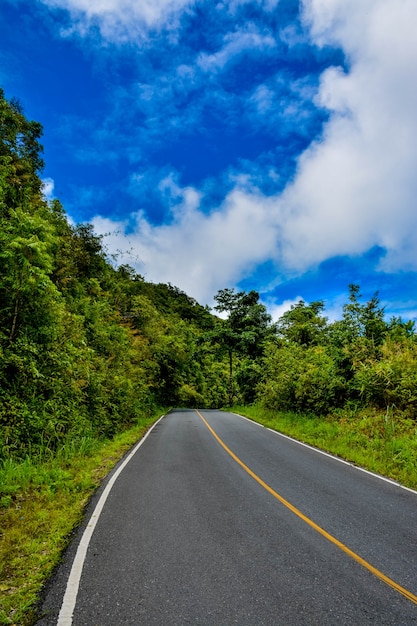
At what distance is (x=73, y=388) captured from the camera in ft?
34.5

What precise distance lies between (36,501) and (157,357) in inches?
1085

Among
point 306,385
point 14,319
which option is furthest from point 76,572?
point 306,385

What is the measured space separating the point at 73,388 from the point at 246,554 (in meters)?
7.80

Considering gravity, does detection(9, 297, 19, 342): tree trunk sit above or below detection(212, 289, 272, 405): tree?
below

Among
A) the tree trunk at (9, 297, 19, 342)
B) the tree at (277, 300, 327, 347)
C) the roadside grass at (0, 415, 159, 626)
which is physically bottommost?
the roadside grass at (0, 415, 159, 626)

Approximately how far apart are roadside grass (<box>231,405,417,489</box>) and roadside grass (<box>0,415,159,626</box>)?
695 cm

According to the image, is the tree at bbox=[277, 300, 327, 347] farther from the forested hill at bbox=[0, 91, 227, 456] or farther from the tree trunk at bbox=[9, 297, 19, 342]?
the tree trunk at bbox=[9, 297, 19, 342]

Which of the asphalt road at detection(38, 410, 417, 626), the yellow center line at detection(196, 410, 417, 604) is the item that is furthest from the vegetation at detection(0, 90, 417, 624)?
the yellow center line at detection(196, 410, 417, 604)

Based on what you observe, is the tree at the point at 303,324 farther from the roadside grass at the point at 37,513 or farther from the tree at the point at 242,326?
the roadside grass at the point at 37,513

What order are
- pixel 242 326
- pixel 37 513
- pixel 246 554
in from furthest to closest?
pixel 242 326 < pixel 37 513 < pixel 246 554

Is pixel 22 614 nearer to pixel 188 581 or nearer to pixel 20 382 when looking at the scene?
pixel 188 581

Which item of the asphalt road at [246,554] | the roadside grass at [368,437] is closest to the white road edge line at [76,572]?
the asphalt road at [246,554]

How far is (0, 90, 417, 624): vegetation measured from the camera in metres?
5.95

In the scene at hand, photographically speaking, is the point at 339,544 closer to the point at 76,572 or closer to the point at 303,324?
the point at 76,572
